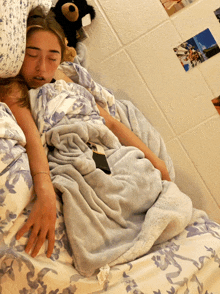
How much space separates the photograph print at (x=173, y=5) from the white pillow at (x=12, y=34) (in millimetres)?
840

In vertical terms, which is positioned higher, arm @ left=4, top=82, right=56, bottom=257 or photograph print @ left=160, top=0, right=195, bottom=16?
photograph print @ left=160, top=0, right=195, bottom=16

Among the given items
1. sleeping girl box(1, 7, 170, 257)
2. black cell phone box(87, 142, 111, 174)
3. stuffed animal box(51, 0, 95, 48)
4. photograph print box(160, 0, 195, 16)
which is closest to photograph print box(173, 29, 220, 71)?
photograph print box(160, 0, 195, 16)

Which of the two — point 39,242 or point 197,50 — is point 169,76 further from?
point 39,242

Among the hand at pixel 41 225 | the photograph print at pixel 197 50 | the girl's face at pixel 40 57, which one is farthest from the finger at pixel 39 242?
the photograph print at pixel 197 50

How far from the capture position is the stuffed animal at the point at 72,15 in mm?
1520

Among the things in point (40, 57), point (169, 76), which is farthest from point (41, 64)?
point (169, 76)

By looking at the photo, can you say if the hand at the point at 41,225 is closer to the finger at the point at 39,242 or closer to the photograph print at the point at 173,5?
the finger at the point at 39,242

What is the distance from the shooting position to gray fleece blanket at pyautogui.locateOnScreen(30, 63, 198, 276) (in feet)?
3.01

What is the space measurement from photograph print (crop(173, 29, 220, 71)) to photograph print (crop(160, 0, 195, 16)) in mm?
177

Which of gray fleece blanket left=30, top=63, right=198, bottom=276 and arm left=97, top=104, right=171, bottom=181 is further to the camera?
arm left=97, top=104, right=171, bottom=181

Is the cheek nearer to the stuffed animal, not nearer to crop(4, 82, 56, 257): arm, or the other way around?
crop(4, 82, 56, 257): arm

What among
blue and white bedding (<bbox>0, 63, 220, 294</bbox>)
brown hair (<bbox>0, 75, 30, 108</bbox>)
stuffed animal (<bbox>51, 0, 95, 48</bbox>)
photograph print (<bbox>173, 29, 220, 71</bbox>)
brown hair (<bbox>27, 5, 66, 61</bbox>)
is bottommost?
blue and white bedding (<bbox>0, 63, 220, 294</bbox>)

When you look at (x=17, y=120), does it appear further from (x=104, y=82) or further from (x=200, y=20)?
(x=200, y=20)

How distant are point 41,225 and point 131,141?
64 cm
